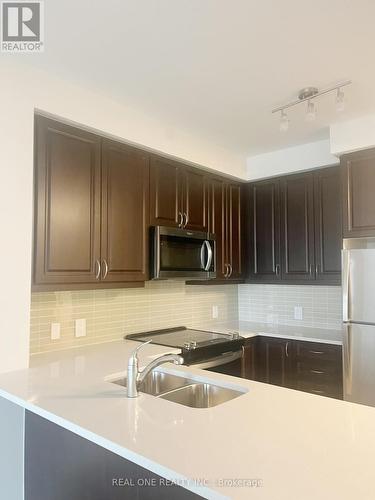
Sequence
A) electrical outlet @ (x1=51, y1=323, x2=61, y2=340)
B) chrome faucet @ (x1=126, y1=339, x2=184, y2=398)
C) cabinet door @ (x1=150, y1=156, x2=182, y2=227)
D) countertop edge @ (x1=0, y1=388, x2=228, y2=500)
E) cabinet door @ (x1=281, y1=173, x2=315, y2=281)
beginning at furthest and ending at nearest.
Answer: cabinet door @ (x1=281, y1=173, x2=315, y2=281) < cabinet door @ (x1=150, y1=156, x2=182, y2=227) < electrical outlet @ (x1=51, y1=323, x2=61, y2=340) < chrome faucet @ (x1=126, y1=339, x2=184, y2=398) < countertop edge @ (x1=0, y1=388, x2=228, y2=500)

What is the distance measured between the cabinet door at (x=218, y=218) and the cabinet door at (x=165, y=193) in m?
0.40

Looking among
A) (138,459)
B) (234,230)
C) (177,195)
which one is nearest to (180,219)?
(177,195)

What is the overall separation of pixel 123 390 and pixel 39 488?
0.63m

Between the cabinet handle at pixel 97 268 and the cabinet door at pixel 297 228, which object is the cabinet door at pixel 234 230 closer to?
the cabinet door at pixel 297 228

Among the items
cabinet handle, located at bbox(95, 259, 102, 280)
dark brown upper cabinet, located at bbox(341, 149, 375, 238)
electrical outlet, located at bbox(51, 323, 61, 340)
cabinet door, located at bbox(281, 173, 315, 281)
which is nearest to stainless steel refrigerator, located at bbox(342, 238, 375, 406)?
dark brown upper cabinet, located at bbox(341, 149, 375, 238)

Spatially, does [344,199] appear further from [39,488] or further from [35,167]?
[39,488]

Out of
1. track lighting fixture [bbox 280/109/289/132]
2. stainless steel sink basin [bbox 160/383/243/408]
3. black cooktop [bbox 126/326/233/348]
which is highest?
track lighting fixture [bbox 280/109/289/132]

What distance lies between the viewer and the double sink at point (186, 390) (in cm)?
164

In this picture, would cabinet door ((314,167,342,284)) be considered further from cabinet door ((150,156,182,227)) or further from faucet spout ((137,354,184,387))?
faucet spout ((137,354,184,387))

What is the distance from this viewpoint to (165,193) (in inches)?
102

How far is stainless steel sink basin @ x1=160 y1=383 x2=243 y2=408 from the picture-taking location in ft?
5.39

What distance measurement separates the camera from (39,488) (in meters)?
1.64

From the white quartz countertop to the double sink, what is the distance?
4 cm

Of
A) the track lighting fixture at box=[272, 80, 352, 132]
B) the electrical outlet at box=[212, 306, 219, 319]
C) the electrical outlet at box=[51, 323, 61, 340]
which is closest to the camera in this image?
the track lighting fixture at box=[272, 80, 352, 132]
